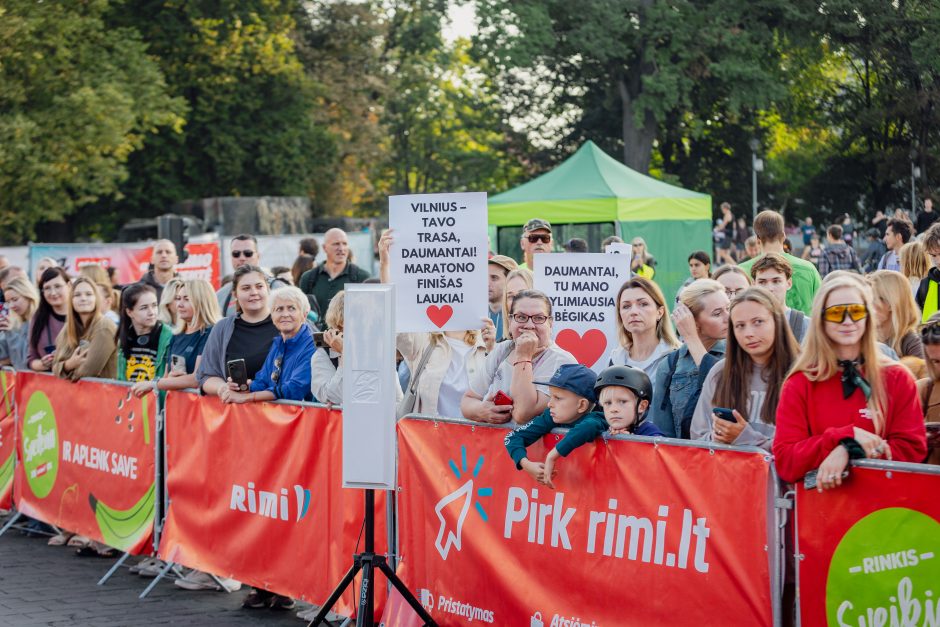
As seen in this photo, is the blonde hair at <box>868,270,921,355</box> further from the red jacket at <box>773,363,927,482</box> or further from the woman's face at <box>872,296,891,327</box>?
the red jacket at <box>773,363,927,482</box>

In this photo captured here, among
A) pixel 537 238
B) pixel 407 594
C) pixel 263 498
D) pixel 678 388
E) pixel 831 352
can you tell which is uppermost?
pixel 537 238

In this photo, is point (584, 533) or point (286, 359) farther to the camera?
point (286, 359)

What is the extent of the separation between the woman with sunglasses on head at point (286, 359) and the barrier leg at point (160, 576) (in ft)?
4.66

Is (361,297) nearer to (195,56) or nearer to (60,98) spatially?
(60,98)

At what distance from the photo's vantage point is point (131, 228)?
1518 inches

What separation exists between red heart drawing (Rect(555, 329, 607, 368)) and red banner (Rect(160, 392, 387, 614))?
2.18 metres

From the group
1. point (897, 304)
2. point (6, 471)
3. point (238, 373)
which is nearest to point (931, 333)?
point (897, 304)

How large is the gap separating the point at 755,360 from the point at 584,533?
107 centimetres

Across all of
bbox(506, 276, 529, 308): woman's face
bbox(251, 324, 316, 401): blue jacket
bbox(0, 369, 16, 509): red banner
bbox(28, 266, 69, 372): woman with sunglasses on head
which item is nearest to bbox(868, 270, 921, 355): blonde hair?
bbox(506, 276, 529, 308): woman's face

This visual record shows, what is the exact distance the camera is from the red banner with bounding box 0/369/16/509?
1134 cm

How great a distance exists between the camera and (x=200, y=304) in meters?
9.45

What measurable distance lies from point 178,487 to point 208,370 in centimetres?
89

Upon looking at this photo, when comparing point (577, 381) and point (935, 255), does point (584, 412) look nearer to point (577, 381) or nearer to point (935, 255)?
point (577, 381)

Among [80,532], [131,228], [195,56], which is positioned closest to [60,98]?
[131,228]
